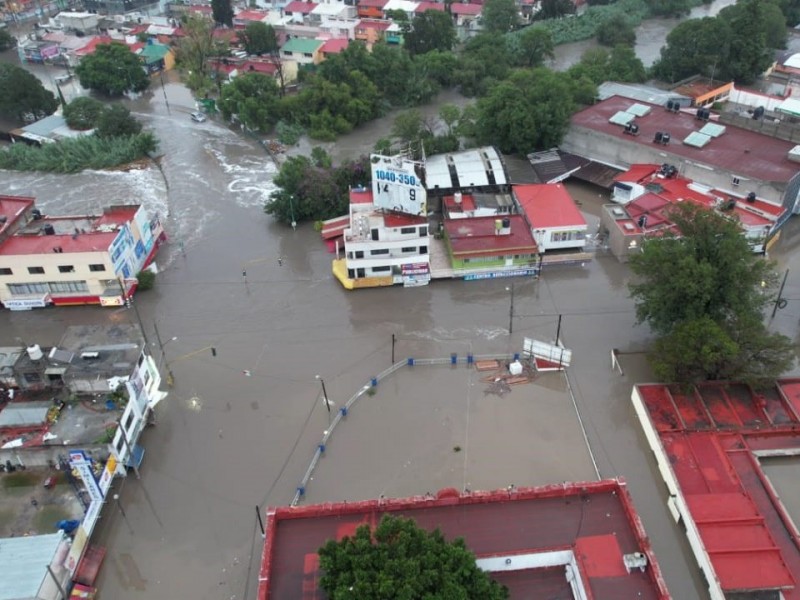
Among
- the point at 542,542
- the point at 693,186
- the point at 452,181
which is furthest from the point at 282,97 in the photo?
the point at 542,542

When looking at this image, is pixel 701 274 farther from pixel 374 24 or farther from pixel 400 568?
pixel 374 24

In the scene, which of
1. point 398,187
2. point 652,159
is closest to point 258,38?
point 398,187

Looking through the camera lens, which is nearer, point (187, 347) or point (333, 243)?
point (187, 347)

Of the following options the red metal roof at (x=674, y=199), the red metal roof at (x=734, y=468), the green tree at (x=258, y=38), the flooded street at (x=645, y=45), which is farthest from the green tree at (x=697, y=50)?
the red metal roof at (x=734, y=468)

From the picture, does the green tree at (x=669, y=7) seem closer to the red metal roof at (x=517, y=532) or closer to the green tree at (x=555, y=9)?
the green tree at (x=555, y=9)

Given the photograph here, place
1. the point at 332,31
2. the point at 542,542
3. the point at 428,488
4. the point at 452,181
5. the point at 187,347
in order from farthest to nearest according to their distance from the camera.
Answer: the point at 332,31, the point at 452,181, the point at 187,347, the point at 428,488, the point at 542,542

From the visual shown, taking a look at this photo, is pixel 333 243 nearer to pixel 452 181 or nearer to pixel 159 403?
pixel 452 181

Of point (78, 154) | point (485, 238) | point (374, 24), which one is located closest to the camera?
point (485, 238)
